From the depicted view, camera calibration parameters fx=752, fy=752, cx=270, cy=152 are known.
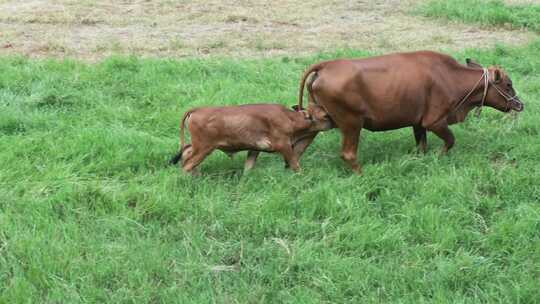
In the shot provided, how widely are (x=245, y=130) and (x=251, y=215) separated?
1.07 meters

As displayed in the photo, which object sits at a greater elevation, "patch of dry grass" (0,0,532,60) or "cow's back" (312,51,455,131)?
"cow's back" (312,51,455,131)

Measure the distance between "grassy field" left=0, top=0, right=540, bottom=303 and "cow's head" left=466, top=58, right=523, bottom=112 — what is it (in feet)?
1.22

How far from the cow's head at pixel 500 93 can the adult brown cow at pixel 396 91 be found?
11 mm

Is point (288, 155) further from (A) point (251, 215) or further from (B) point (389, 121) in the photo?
(A) point (251, 215)

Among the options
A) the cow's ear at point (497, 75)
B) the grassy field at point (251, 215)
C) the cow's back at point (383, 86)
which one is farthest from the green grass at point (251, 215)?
the cow's ear at point (497, 75)

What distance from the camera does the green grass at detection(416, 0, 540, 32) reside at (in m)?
12.4

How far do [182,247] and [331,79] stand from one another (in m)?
2.18

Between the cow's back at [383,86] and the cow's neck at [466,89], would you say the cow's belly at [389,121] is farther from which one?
the cow's neck at [466,89]

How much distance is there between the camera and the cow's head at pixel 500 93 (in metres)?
7.24

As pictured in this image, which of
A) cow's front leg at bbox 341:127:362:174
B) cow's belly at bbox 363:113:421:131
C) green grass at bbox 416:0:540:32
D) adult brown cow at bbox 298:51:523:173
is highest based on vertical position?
adult brown cow at bbox 298:51:523:173

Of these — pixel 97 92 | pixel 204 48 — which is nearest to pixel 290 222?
pixel 97 92

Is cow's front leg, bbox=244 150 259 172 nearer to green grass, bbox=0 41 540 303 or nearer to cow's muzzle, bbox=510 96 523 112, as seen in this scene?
green grass, bbox=0 41 540 303

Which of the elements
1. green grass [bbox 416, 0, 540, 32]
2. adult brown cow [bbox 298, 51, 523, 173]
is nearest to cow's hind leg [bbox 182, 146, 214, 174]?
adult brown cow [bbox 298, 51, 523, 173]

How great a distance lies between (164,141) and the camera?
7477mm
